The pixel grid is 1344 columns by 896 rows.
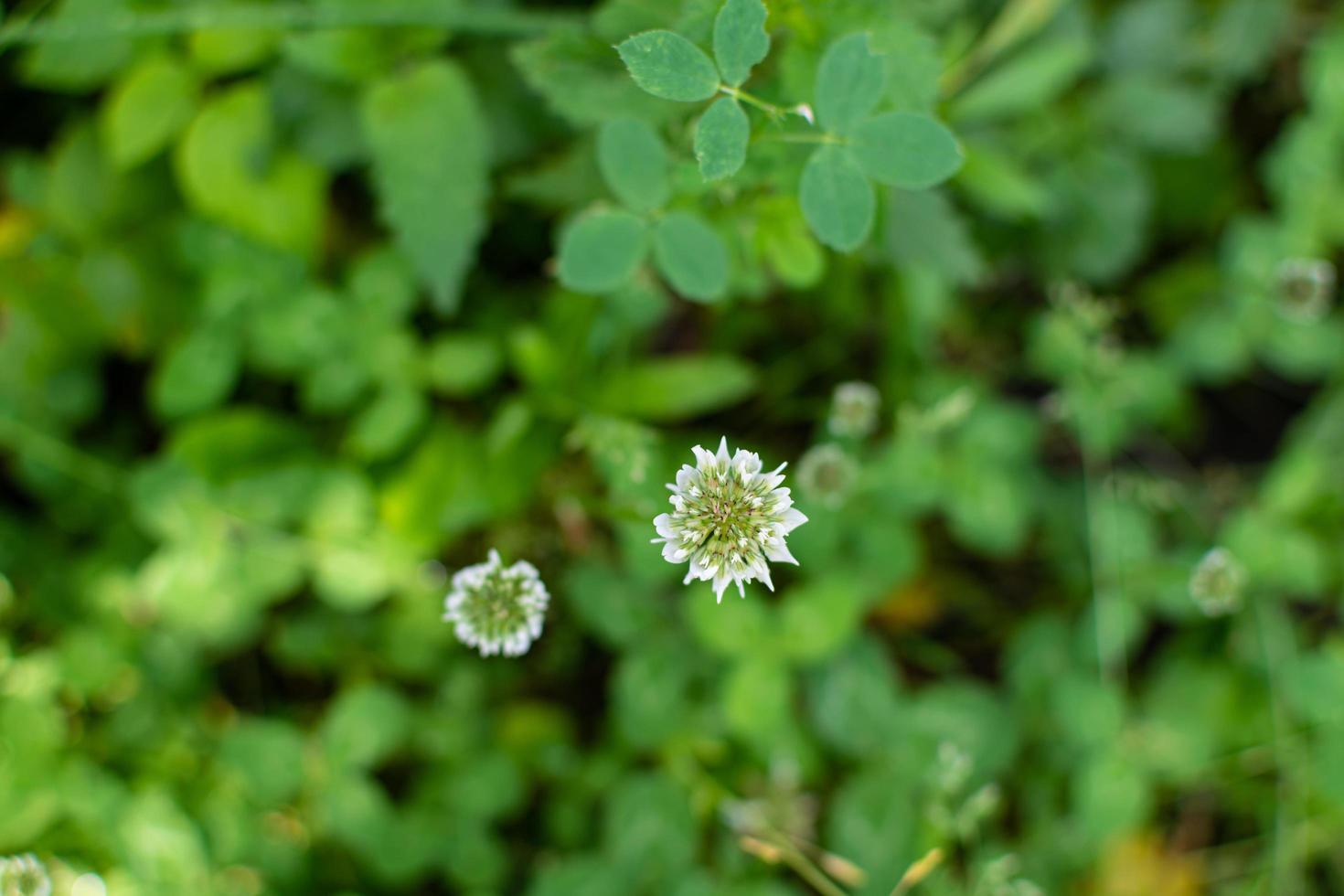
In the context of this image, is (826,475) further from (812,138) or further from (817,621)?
(812,138)

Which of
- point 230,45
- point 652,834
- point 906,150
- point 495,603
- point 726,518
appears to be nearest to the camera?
→ point 726,518

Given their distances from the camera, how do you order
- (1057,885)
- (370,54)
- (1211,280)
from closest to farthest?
(370,54), (1057,885), (1211,280)

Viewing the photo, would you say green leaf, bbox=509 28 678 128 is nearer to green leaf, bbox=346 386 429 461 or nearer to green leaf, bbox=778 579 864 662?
green leaf, bbox=346 386 429 461

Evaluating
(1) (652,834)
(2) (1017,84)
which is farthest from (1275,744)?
(2) (1017,84)

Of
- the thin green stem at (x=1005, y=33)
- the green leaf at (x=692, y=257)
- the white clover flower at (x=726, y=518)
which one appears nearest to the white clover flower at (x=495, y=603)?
the white clover flower at (x=726, y=518)

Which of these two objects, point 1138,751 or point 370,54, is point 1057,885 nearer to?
point 1138,751

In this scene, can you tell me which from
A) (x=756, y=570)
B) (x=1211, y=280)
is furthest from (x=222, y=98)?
(x=1211, y=280)

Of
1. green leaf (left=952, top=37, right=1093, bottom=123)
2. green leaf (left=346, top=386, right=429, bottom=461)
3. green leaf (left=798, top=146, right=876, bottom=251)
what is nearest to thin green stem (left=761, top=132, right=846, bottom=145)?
green leaf (left=798, top=146, right=876, bottom=251)
